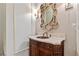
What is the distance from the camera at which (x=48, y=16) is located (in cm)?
94

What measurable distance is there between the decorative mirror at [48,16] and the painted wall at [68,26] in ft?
0.13

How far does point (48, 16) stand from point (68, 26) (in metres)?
0.19

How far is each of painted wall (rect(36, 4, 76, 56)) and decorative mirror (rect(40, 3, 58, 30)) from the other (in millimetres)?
41

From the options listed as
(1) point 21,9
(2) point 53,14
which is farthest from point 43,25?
Answer: (1) point 21,9

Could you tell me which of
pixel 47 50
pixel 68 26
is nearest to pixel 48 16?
pixel 68 26

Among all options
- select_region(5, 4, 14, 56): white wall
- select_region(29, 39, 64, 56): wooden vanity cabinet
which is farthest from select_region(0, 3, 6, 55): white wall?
select_region(29, 39, 64, 56): wooden vanity cabinet

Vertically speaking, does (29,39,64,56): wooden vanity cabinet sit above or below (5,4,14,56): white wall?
below

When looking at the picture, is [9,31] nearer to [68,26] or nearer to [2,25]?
[2,25]

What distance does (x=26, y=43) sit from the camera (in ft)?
2.88

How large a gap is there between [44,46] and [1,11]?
17.6 inches

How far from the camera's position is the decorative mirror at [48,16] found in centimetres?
87

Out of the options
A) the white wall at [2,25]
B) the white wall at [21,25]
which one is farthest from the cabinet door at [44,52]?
the white wall at [2,25]

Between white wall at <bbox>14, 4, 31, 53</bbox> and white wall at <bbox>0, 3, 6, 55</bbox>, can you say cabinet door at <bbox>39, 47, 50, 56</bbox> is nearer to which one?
white wall at <bbox>14, 4, 31, 53</bbox>

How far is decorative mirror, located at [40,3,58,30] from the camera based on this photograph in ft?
2.85
